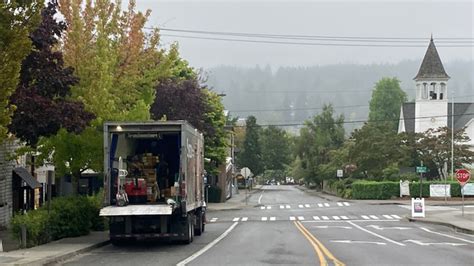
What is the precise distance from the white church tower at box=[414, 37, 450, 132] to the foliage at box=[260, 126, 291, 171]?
48.5 metres

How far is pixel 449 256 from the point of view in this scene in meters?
18.9

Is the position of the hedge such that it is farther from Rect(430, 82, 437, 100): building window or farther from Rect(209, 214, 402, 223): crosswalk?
Rect(430, 82, 437, 100): building window

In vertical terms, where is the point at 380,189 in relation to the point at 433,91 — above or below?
below

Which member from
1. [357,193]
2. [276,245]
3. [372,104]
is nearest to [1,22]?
[276,245]

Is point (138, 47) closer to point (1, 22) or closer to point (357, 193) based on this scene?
point (1, 22)

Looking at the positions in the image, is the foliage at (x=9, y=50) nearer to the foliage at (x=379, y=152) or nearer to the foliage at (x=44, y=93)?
the foliage at (x=44, y=93)

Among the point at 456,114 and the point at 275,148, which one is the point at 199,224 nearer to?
the point at 456,114

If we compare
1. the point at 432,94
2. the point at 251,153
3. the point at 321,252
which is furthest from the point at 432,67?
the point at 321,252

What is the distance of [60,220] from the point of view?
23.3 m

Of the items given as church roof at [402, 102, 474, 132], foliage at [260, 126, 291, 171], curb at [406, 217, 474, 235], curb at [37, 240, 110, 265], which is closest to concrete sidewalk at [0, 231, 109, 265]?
curb at [37, 240, 110, 265]

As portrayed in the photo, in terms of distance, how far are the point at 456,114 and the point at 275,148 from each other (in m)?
50.1

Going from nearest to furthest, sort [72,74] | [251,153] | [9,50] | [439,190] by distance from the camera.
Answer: [9,50] → [72,74] → [439,190] → [251,153]

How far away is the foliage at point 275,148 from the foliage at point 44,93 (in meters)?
109

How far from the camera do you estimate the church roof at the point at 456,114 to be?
85812 millimetres
